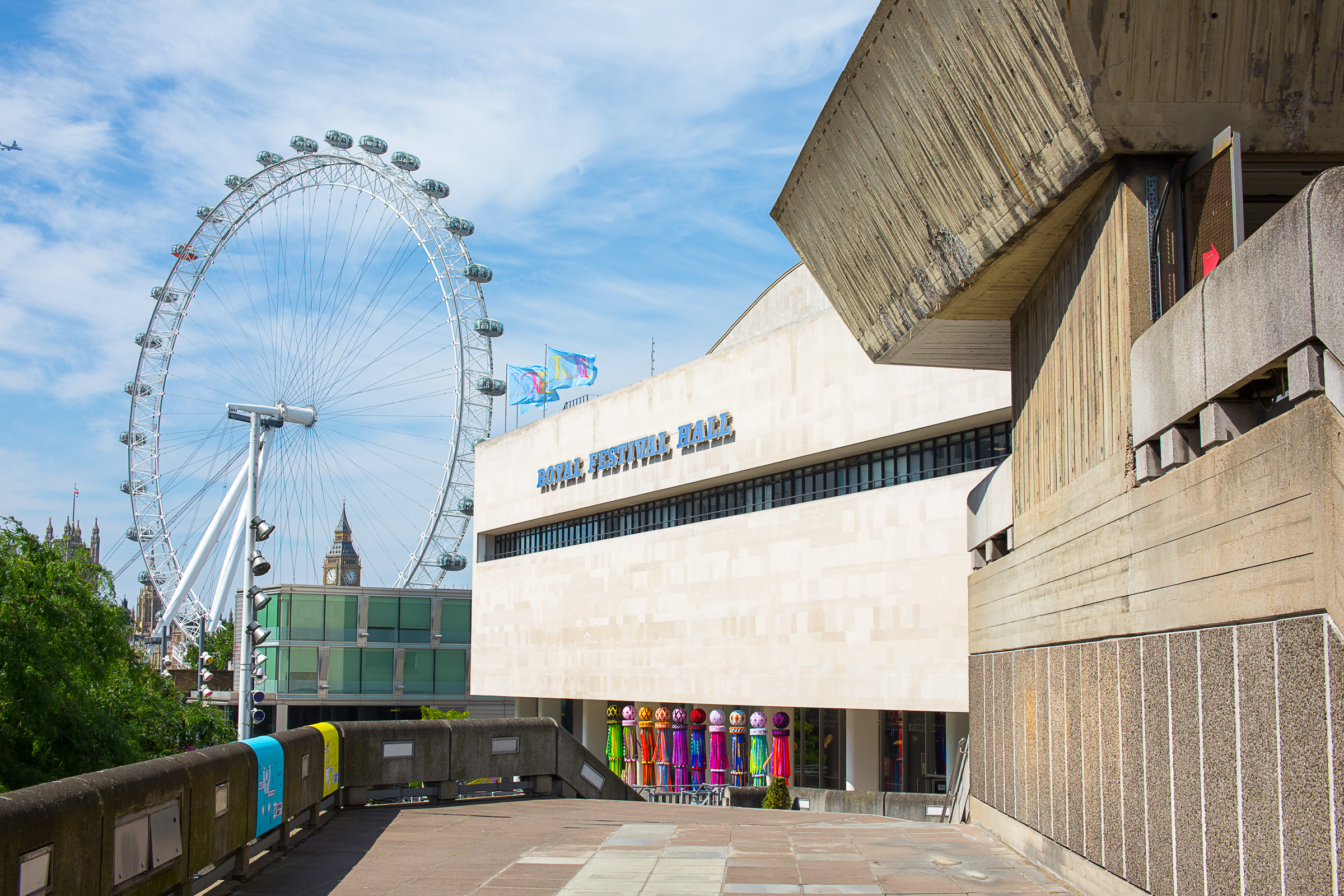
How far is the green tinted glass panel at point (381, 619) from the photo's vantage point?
70125 millimetres

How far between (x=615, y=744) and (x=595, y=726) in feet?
16.9

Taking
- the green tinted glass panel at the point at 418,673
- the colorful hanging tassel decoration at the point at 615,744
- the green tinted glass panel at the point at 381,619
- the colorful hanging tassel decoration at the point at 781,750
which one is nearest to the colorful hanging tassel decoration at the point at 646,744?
the colorful hanging tassel decoration at the point at 615,744

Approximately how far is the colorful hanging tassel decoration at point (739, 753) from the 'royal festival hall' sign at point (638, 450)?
1004 cm

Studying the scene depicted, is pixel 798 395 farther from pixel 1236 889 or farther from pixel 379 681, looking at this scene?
pixel 379 681

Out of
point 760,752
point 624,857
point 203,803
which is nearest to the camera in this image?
point 203,803

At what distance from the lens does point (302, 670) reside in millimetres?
67875

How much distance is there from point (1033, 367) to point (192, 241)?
68.7 m

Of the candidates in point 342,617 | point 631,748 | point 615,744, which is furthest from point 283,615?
point 631,748

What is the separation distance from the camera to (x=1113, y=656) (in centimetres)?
1117

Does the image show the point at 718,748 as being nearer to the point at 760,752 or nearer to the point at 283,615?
the point at 760,752

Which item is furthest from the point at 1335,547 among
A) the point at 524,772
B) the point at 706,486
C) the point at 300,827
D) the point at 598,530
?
the point at 598,530

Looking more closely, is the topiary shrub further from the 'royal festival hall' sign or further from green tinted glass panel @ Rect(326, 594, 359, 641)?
Answer: green tinted glass panel @ Rect(326, 594, 359, 641)

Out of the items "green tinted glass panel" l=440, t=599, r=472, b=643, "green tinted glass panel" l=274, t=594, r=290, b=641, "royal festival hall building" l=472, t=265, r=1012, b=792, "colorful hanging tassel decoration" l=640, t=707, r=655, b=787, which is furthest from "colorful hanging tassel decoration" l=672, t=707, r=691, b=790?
"green tinted glass panel" l=274, t=594, r=290, b=641

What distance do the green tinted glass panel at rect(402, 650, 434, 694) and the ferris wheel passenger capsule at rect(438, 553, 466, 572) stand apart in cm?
640
